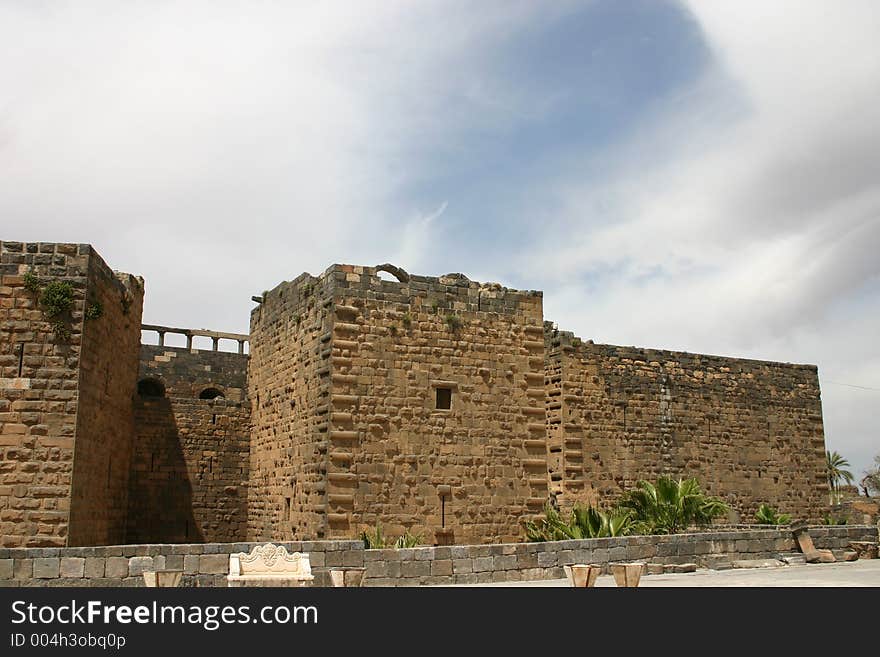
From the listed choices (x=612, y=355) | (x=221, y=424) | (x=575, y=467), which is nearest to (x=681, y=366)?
(x=612, y=355)

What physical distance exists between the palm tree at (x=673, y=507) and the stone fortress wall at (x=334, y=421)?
1.07 m

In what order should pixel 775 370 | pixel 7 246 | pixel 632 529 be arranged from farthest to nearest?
pixel 775 370 < pixel 632 529 < pixel 7 246

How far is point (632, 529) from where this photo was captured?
1794 cm

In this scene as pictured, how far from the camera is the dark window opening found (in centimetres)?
1616

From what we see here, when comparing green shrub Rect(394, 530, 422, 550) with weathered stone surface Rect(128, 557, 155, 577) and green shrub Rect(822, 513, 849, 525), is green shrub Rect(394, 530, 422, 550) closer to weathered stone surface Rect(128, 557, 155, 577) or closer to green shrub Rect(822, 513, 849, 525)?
weathered stone surface Rect(128, 557, 155, 577)

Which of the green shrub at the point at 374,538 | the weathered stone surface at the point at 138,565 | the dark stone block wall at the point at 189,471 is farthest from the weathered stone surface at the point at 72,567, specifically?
the dark stone block wall at the point at 189,471

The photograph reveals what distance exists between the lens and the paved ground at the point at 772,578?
38.3 feet

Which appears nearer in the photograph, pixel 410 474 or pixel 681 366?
pixel 410 474

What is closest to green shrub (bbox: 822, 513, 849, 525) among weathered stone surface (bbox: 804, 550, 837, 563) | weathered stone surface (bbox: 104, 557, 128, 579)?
weathered stone surface (bbox: 804, 550, 837, 563)

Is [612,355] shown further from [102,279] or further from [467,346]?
[102,279]

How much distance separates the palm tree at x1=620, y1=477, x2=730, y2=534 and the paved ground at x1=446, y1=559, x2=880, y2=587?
171 inches

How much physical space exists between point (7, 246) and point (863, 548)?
1606 centimetres

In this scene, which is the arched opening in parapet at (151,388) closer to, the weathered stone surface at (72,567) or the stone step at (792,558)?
the weathered stone surface at (72,567)
